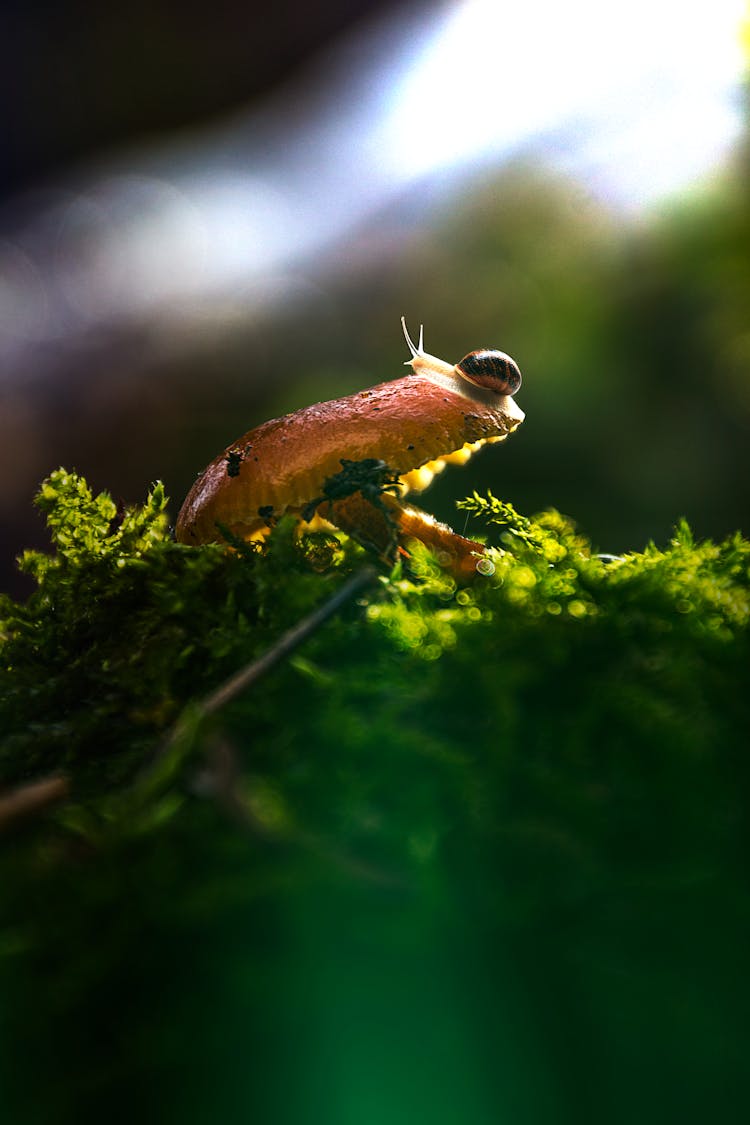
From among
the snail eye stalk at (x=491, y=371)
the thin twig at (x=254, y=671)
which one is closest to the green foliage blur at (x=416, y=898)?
the thin twig at (x=254, y=671)

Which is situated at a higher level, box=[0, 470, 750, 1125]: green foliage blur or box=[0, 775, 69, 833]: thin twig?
box=[0, 775, 69, 833]: thin twig

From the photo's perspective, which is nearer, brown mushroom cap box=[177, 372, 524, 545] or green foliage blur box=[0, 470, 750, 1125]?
green foliage blur box=[0, 470, 750, 1125]

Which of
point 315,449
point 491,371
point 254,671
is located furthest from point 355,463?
point 254,671

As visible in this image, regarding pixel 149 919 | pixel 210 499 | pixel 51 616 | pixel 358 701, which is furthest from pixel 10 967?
pixel 210 499

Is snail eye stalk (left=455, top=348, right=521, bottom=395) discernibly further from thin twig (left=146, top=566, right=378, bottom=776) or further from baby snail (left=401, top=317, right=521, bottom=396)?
thin twig (left=146, top=566, right=378, bottom=776)

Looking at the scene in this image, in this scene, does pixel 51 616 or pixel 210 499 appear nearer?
pixel 51 616

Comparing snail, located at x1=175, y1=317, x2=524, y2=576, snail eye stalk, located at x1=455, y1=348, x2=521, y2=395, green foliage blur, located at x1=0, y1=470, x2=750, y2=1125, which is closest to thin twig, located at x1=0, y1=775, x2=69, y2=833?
green foliage blur, located at x1=0, y1=470, x2=750, y2=1125

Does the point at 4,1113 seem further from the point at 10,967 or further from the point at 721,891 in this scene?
the point at 721,891

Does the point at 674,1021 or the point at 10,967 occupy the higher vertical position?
the point at 10,967
